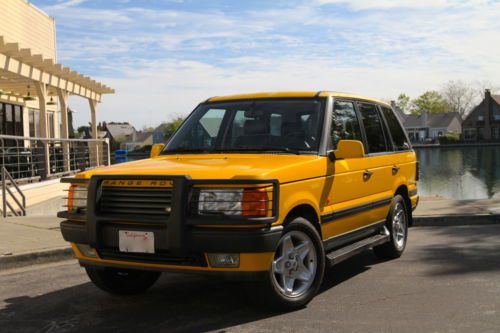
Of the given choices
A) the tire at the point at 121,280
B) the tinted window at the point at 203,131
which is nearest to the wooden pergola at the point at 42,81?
the tinted window at the point at 203,131

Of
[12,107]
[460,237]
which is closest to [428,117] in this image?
[12,107]

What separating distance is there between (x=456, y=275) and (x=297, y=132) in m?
2.37

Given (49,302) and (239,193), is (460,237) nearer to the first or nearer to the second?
(239,193)

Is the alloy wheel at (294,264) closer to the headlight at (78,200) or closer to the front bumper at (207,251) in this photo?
the front bumper at (207,251)

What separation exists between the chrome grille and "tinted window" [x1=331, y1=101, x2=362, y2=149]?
197 cm

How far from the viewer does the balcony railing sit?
44.0 ft

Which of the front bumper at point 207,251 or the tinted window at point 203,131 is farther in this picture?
the tinted window at point 203,131

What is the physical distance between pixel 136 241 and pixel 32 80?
13.9m

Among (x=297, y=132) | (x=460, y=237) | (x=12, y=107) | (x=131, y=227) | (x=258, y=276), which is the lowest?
(x=460, y=237)

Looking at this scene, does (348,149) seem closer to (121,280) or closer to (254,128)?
(254,128)

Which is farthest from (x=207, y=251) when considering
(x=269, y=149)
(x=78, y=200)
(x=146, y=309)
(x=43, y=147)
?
(x=43, y=147)

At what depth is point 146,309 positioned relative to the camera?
488 centimetres

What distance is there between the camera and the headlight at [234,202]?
165 inches

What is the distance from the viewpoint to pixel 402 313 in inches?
180
